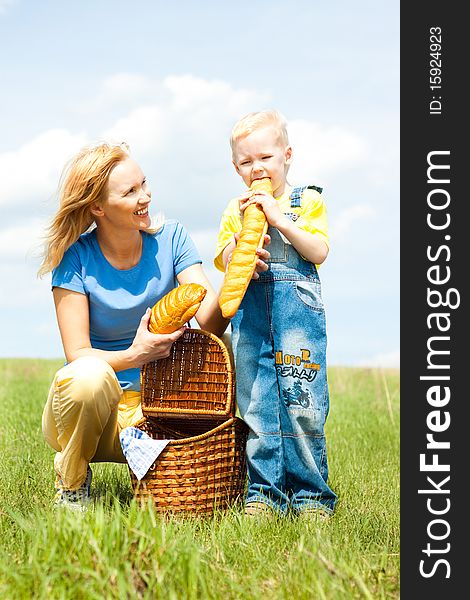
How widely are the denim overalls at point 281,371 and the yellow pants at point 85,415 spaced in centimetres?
64

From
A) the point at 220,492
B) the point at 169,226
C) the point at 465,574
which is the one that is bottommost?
the point at 465,574

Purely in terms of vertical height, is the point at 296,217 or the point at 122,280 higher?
the point at 296,217

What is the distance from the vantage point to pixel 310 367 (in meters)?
3.85

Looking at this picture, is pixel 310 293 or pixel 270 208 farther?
pixel 310 293

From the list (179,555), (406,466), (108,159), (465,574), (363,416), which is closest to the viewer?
(179,555)

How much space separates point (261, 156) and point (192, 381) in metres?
1.14

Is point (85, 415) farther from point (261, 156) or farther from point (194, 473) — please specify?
point (261, 156)

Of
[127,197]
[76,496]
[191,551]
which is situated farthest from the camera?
[76,496]

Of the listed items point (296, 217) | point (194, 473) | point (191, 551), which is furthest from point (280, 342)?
point (191, 551)

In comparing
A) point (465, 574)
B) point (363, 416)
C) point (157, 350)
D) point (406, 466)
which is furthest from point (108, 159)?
point (363, 416)

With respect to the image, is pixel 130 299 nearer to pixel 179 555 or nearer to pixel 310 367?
pixel 310 367

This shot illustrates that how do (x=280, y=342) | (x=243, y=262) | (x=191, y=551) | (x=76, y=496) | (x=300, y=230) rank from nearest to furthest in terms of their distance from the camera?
(x=191, y=551) → (x=243, y=262) → (x=300, y=230) → (x=280, y=342) → (x=76, y=496)

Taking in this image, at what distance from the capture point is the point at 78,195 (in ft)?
13.2

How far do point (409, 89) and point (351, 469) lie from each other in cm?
274
